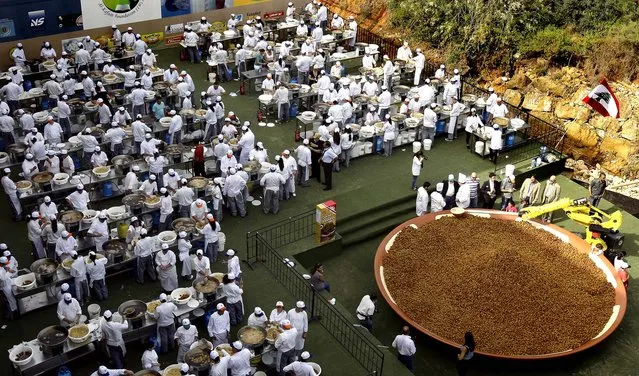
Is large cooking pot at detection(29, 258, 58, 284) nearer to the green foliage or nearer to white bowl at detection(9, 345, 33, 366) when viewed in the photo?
white bowl at detection(9, 345, 33, 366)

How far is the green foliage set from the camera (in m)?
33.5

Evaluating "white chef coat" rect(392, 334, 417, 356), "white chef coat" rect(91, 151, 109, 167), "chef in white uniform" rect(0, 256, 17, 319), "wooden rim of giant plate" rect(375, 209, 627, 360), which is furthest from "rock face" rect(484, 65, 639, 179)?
"chef in white uniform" rect(0, 256, 17, 319)

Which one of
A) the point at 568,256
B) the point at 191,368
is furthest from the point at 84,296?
the point at 568,256

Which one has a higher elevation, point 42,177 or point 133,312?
point 42,177

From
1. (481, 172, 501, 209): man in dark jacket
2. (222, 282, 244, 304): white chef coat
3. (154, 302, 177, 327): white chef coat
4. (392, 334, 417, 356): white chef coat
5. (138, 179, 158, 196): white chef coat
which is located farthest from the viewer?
(481, 172, 501, 209): man in dark jacket

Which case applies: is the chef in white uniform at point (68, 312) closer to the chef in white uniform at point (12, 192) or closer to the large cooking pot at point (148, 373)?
the large cooking pot at point (148, 373)

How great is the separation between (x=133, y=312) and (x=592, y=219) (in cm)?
1322

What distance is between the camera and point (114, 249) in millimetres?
19641

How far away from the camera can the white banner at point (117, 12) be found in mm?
31906

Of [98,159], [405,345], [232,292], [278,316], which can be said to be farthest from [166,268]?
[405,345]

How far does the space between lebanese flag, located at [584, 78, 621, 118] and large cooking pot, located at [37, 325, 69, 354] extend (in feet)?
59.3

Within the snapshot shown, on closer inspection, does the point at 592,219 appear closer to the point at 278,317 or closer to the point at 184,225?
the point at 278,317

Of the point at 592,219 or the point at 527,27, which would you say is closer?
the point at 592,219

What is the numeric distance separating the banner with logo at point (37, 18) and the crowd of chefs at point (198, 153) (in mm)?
1232
